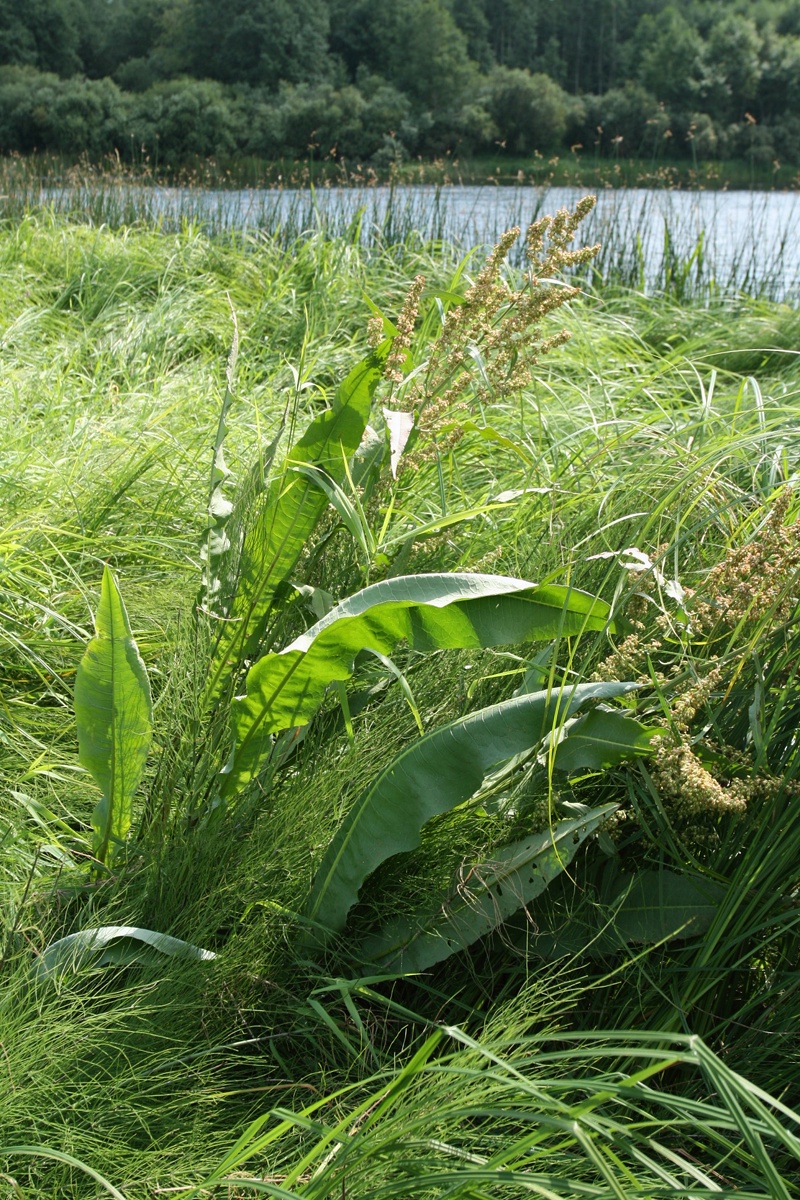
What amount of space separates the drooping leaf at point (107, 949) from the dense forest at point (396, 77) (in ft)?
44.5

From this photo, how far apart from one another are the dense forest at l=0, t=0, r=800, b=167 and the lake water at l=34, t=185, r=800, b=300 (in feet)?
23.1

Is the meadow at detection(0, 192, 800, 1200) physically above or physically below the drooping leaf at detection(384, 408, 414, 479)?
below

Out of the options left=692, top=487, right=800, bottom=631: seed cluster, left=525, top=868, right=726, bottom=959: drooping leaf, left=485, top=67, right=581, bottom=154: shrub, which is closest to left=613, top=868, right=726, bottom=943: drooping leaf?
left=525, top=868, right=726, bottom=959: drooping leaf

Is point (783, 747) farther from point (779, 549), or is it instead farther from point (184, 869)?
point (184, 869)

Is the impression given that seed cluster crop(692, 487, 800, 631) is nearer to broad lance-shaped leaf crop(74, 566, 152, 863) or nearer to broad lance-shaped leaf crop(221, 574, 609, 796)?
broad lance-shaped leaf crop(221, 574, 609, 796)

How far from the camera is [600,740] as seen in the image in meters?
0.94

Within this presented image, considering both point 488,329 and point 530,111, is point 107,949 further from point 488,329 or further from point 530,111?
point 530,111

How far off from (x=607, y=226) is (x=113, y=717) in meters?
5.32

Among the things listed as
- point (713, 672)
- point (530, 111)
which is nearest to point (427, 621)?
point (713, 672)

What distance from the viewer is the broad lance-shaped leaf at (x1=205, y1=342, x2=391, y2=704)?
3.83ft

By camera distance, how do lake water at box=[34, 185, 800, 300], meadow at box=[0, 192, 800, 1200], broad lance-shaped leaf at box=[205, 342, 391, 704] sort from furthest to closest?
1. lake water at box=[34, 185, 800, 300]
2. broad lance-shaped leaf at box=[205, 342, 391, 704]
3. meadow at box=[0, 192, 800, 1200]

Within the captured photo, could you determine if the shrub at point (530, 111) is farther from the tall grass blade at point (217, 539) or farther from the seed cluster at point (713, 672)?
the seed cluster at point (713, 672)

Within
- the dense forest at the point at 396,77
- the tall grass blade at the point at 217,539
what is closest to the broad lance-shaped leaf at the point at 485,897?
the tall grass blade at the point at 217,539

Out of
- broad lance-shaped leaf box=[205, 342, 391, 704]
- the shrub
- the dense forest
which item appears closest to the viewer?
broad lance-shaped leaf box=[205, 342, 391, 704]
